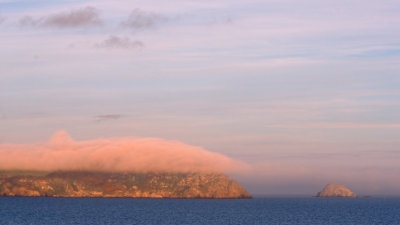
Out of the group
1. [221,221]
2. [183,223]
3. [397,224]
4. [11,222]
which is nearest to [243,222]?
[221,221]

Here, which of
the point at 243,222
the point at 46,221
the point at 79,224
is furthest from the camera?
the point at 243,222

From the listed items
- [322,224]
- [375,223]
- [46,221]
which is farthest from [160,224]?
[375,223]

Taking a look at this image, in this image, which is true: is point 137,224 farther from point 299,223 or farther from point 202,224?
point 299,223

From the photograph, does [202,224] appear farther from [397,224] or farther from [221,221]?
[397,224]

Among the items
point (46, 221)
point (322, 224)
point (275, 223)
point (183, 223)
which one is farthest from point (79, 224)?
point (322, 224)

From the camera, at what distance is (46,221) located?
176125 millimetres

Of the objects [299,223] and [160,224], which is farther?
[299,223]

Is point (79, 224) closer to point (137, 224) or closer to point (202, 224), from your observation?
point (137, 224)

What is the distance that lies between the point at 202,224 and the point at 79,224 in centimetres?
3924

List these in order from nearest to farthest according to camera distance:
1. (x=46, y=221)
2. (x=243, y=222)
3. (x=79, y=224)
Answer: (x=79, y=224) < (x=46, y=221) < (x=243, y=222)

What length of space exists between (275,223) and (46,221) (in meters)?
74.5

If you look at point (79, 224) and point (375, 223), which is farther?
point (375, 223)

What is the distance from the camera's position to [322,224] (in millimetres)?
182375

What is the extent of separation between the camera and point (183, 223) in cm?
17988
